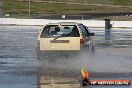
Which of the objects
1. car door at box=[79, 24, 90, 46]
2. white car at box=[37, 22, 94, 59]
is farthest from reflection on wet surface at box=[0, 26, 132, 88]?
car door at box=[79, 24, 90, 46]

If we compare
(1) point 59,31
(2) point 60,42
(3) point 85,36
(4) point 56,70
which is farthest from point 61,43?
(4) point 56,70

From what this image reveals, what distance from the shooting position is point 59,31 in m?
20.2

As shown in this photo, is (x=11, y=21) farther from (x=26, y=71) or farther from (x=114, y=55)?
(x=26, y=71)

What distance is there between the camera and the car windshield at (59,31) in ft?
65.0

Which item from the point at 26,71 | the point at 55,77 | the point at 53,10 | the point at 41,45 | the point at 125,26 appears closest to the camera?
the point at 55,77

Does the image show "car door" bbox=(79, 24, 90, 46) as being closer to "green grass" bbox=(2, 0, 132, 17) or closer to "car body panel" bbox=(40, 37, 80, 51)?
"car body panel" bbox=(40, 37, 80, 51)

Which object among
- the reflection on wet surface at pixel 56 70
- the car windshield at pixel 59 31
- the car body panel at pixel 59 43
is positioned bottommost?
the reflection on wet surface at pixel 56 70

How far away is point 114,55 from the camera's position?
23.2 metres

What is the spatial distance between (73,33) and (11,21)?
46728 millimetres

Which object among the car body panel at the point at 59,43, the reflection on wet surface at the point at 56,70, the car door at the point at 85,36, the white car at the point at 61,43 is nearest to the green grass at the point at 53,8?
the reflection on wet surface at the point at 56,70

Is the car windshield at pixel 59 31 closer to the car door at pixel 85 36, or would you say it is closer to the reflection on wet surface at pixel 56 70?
the car door at pixel 85 36

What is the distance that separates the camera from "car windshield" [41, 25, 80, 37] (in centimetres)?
1980

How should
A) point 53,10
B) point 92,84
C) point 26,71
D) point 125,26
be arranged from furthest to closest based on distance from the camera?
1. point 53,10
2. point 125,26
3. point 26,71
4. point 92,84

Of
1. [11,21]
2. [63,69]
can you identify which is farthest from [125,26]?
[63,69]
